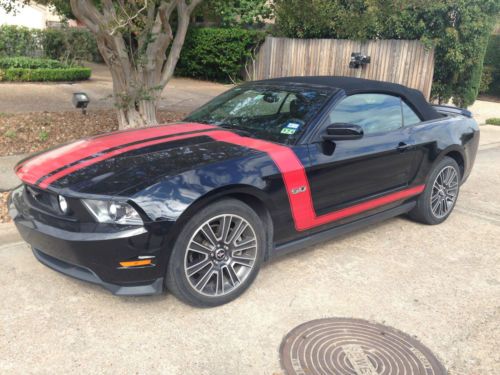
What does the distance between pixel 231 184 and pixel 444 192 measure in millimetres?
2832

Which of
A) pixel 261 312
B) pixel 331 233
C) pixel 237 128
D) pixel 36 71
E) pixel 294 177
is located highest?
pixel 237 128

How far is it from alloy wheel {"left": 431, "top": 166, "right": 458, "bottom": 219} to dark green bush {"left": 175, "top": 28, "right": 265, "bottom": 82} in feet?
41.2

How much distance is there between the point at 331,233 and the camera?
4020mm

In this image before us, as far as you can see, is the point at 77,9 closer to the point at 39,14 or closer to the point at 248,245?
the point at 248,245

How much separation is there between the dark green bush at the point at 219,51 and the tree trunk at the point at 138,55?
973 cm

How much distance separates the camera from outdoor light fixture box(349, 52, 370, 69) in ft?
39.1

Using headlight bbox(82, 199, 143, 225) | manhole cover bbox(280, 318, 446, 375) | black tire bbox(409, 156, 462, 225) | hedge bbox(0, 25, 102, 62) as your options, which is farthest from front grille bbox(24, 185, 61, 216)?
hedge bbox(0, 25, 102, 62)

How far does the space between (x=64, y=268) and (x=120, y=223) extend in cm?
57

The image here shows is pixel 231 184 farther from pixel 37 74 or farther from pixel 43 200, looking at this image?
pixel 37 74

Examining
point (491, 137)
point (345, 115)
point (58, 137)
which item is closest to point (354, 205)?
point (345, 115)

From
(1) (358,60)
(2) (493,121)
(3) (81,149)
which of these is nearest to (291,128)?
(3) (81,149)

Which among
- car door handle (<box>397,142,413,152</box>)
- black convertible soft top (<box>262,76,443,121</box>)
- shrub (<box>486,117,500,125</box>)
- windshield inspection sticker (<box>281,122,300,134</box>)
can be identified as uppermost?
black convertible soft top (<box>262,76,443,121</box>)

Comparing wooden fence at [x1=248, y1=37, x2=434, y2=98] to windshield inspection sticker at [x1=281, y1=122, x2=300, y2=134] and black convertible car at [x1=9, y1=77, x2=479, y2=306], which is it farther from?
windshield inspection sticker at [x1=281, y1=122, x2=300, y2=134]

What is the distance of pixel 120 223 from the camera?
2910 millimetres
